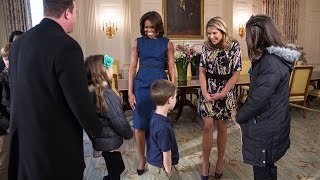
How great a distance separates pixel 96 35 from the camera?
664cm

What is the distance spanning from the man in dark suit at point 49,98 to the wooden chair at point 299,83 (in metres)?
4.25

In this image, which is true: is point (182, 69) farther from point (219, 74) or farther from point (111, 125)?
point (111, 125)

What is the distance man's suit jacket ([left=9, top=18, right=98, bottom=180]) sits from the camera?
1.28 metres

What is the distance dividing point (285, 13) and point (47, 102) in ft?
25.1

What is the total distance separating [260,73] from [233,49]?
2.23 feet

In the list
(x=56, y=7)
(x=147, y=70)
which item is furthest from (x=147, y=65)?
(x=56, y=7)

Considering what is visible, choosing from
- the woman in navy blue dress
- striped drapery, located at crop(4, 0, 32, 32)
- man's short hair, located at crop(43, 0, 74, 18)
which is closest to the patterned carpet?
the woman in navy blue dress

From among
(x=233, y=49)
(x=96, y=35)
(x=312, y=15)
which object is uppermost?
(x=312, y=15)

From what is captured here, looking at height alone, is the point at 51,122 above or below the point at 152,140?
above

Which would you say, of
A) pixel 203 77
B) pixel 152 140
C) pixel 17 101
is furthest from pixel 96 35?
pixel 17 101

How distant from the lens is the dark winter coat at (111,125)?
2.09 m

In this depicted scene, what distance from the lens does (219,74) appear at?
8.43 feet

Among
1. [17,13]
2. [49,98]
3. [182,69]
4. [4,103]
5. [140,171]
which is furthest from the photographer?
[17,13]

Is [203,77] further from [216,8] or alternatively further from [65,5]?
[216,8]
